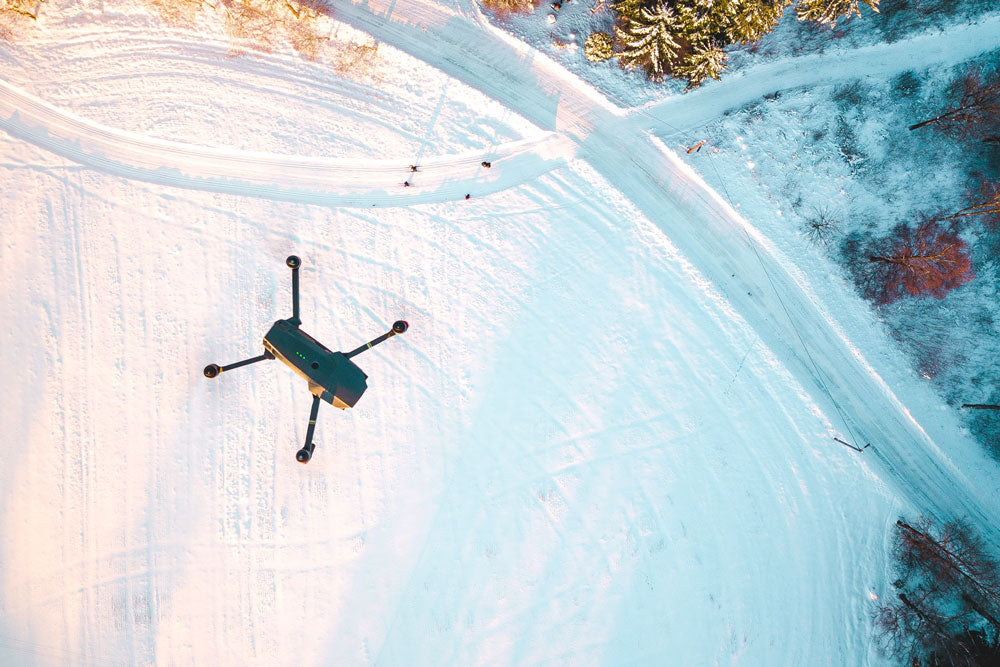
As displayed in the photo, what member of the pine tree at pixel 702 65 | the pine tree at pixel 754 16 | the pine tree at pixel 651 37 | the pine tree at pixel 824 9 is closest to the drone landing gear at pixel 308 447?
the pine tree at pixel 651 37

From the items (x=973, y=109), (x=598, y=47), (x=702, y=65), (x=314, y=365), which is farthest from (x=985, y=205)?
(x=314, y=365)

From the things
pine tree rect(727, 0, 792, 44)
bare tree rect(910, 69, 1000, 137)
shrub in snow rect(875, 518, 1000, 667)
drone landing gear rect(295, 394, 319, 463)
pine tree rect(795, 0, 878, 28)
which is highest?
pine tree rect(795, 0, 878, 28)

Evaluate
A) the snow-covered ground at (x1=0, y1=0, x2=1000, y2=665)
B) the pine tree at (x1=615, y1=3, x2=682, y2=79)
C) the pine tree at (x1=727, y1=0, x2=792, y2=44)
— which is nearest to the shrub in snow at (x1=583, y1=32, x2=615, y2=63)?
the pine tree at (x1=615, y1=3, x2=682, y2=79)

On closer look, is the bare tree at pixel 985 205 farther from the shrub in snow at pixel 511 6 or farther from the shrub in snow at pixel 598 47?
the shrub in snow at pixel 511 6

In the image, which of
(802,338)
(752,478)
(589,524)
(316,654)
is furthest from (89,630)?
(802,338)

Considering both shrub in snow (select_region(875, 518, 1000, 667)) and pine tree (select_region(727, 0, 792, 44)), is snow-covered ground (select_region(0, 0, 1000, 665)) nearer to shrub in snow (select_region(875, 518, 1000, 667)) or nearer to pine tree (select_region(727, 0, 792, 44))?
shrub in snow (select_region(875, 518, 1000, 667))

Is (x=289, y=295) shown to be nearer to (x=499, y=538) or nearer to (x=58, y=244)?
(x=58, y=244)

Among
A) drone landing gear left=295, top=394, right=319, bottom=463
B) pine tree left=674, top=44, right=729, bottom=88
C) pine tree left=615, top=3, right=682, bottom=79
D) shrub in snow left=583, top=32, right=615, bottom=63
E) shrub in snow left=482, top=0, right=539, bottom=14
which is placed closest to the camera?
drone landing gear left=295, top=394, right=319, bottom=463
